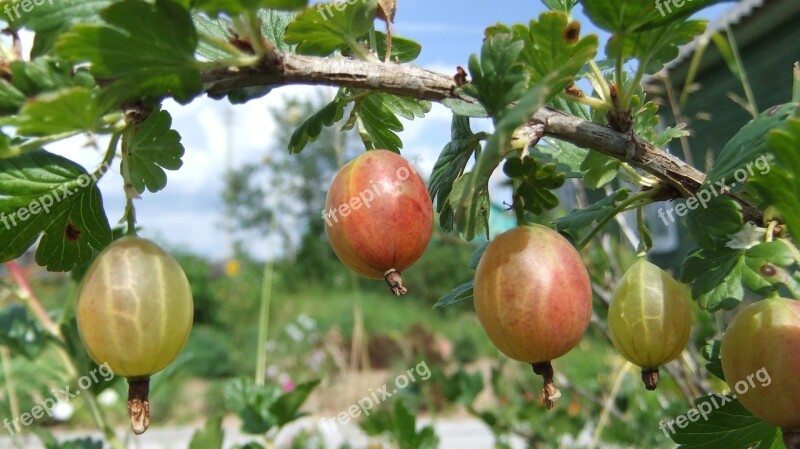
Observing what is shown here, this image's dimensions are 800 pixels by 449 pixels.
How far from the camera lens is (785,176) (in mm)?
545

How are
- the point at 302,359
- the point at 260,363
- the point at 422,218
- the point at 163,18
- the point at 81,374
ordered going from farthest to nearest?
the point at 302,359, the point at 260,363, the point at 81,374, the point at 422,218, the point at 163,18

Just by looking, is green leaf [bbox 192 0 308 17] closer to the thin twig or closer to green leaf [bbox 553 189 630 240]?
the thin twig

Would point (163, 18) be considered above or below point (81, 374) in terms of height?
above

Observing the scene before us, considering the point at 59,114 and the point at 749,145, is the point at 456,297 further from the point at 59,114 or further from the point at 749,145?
the point at 59,114

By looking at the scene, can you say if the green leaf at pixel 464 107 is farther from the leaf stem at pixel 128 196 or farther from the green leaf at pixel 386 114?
the leaf stem at pixel 128 196

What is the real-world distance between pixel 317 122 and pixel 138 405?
1.06ft

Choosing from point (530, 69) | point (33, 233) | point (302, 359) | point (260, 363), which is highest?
point (530, 69)

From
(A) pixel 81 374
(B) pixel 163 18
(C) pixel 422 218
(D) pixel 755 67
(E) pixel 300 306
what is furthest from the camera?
(E) pixel 300 306

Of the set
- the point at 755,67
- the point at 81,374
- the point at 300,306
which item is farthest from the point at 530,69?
the point at 300,306

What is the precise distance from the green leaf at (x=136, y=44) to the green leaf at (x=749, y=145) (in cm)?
46

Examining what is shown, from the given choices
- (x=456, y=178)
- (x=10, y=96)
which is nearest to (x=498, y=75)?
(x=456, y=178)

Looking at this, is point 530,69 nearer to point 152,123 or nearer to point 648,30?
point 648,30

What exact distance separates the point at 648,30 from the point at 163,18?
1.33 feet

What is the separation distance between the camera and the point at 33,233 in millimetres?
648
